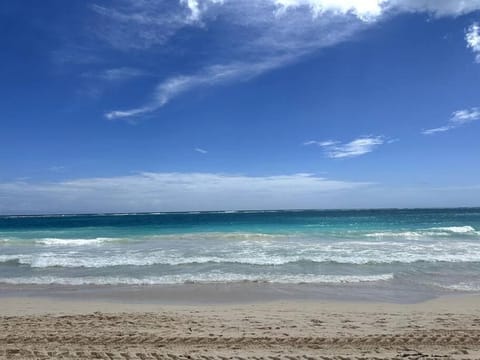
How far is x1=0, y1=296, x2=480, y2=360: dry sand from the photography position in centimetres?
507

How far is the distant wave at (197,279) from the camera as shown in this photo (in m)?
10.2

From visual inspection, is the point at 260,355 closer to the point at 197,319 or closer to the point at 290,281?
the point at 197,319

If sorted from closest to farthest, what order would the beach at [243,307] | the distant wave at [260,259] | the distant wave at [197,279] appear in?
the beach at [243,307] → the distant wave at [197,279] → the distant wave at [260,259]

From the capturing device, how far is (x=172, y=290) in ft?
30.6

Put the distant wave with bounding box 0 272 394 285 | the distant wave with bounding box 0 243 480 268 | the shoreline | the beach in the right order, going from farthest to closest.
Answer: the distant wave with bounding box 0 243 480 268 → the distant wave with bounding box 0 272 394 285 → the shoreline → the beach

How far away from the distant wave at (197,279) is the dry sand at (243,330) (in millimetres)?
2251

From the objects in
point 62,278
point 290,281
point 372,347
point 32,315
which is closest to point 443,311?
point 372,347

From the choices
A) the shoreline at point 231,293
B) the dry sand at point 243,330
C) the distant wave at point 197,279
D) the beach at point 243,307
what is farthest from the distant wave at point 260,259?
the dry sand at point 243,330

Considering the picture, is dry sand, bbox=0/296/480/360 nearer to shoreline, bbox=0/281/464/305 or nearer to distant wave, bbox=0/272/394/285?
shoreline, bbox=0/281/464/305

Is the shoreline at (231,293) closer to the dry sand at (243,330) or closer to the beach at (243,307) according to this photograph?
the beach at (243,307)

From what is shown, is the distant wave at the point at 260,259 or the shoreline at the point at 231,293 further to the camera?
the distant wave at the point at 260,259

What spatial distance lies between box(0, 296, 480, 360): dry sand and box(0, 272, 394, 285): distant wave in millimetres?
2251

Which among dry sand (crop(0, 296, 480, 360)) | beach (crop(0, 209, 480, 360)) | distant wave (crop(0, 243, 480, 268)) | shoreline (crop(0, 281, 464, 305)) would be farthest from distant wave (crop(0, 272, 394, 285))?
dry sand (crop(0, 296, 480, 360))

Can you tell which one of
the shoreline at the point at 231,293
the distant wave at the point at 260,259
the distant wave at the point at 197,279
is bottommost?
the shoreline at the point at 231,293
